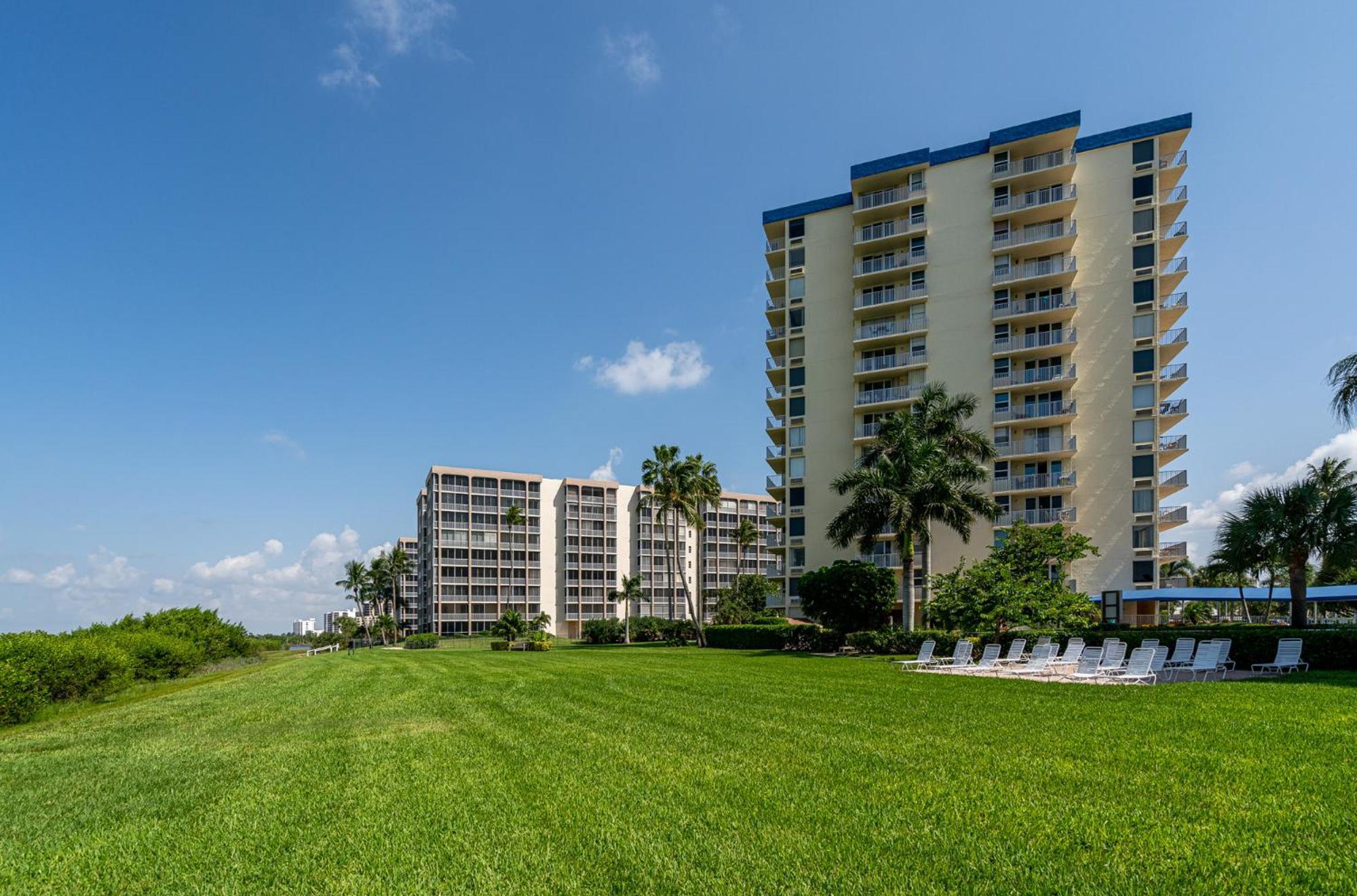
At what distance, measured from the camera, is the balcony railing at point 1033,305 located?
48.2 m

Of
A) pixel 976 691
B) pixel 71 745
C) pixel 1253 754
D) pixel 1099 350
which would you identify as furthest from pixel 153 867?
pixel 1099 350

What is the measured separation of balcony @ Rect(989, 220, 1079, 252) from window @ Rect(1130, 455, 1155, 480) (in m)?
14.6

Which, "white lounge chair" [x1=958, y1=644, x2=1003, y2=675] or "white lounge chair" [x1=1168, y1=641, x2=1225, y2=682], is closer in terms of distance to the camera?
"white lounge chair" [x1=1168, y1=641, x2=1225, y2=682]

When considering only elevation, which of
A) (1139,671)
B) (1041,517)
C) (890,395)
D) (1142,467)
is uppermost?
(890,395)

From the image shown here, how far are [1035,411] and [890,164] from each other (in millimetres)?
20738

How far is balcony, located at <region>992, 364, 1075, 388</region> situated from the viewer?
4781cm

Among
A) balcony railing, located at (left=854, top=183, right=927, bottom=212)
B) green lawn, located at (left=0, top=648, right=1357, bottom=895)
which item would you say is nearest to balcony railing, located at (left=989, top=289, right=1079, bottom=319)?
balcony railing, located at (left=854, top=183, right=927, bottom=212)

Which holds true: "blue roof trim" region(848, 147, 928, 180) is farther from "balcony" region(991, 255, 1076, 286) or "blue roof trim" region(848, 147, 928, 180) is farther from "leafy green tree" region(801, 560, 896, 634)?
"leafy green tree" region(801, 560, 896, 634)

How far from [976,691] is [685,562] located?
350 ft

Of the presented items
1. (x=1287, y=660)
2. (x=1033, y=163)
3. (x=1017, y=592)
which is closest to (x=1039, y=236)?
(x=1033, y=163)

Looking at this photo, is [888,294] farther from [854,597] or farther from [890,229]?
[854,597]

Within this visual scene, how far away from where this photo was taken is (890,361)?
53.4 m

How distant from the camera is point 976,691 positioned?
16.9m

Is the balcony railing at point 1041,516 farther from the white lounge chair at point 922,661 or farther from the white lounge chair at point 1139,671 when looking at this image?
the white lounge chair at point 1139,671
